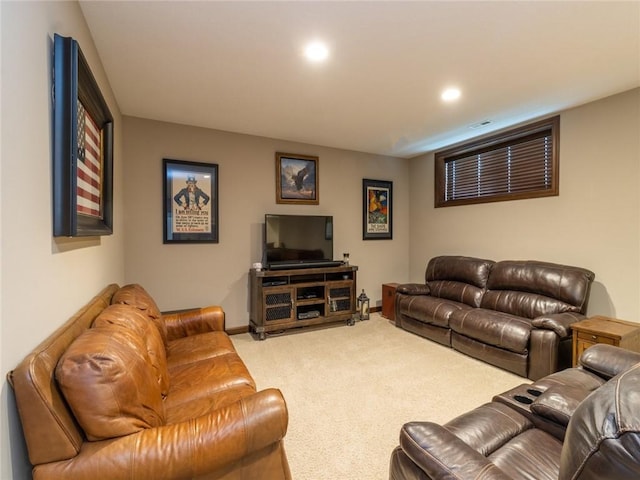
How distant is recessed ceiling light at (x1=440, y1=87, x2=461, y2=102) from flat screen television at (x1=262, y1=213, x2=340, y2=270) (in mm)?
2090

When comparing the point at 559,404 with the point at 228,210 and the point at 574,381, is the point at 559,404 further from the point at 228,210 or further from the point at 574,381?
the point at 228,210

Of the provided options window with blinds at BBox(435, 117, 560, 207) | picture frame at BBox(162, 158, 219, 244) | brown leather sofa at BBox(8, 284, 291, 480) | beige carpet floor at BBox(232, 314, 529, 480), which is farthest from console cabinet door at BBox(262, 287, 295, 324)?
window with blinds at BBox(435, 117, 560, 207)

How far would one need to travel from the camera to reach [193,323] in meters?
2.66

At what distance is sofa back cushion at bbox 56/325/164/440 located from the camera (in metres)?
0.98

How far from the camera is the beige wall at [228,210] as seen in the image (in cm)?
347

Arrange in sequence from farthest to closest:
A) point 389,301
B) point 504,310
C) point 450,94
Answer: point 389,301 < point 504,310 < point 450,94

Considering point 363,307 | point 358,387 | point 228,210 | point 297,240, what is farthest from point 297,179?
point 358,387

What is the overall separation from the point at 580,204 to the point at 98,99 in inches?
169

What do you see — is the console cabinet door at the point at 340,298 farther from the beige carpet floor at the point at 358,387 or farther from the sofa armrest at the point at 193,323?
the sofa armrest at the point at 193,323

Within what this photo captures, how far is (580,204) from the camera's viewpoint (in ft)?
10.3

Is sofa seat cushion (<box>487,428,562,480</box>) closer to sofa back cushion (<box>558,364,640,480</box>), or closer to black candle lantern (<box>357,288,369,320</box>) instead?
sofa back cushion (<box>558,364,640,480</box>)

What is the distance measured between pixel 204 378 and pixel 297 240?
254cm

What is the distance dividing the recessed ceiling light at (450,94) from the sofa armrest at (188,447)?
2.90 metres

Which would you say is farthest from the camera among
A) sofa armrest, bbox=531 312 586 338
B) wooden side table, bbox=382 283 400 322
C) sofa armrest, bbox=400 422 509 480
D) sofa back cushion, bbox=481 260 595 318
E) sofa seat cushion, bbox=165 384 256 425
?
wooden side table, bbox=382 283 400 322
